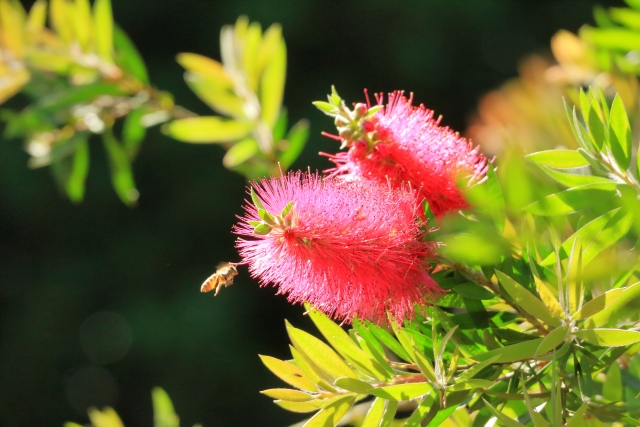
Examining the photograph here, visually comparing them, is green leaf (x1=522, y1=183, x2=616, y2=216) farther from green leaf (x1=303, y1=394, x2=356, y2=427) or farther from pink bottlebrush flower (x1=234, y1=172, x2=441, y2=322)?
green leaf (x1=303, y1=394, x2=356, y2=427)

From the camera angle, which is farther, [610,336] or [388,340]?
[388,340]

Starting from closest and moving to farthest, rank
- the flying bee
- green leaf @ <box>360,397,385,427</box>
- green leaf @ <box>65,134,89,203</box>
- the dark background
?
green leaf @ <box>360,397,385,427</box> → the flying bee → green leaf @ <box>65,134,89,203</box> → the dark background

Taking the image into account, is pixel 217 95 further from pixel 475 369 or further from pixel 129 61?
pixel 475 369

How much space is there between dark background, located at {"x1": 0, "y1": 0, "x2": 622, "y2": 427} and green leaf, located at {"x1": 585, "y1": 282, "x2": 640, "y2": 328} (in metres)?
2.99

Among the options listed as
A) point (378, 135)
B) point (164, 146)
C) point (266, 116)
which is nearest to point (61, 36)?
point (266, 116)

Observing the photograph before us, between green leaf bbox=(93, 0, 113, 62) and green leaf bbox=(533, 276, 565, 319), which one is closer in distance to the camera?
green leaf bbox=(533, 276, 565, 319)

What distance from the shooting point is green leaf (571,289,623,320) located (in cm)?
46

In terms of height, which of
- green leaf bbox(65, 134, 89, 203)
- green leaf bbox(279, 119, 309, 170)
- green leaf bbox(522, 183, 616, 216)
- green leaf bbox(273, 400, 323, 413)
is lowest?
green leaf bbox(273, 400, 323, 413)

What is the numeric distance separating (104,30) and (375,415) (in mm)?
784

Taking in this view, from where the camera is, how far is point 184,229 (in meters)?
3.86

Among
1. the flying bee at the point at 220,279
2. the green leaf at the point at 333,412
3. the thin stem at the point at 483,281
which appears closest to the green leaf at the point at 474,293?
the thin stem at the point at 483,281

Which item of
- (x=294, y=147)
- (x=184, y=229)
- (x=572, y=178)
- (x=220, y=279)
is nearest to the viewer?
(x=572, y=178)

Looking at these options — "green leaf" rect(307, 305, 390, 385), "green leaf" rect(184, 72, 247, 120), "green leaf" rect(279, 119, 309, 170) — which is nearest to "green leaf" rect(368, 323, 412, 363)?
"green leaf" rect(307, 305, 390, 385)

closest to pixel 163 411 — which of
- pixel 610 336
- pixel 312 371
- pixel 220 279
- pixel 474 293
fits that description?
pixel 220 279
